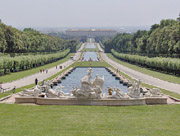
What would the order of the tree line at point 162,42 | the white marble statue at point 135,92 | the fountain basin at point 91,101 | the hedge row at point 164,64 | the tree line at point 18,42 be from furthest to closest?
the tree line at point 18,42 < the tree line at point 162,42 < the hedge row at point 164,64 < the white marble statue at point 135,92 < the fountain basin at point 91,101

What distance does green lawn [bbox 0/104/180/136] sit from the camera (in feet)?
66.6

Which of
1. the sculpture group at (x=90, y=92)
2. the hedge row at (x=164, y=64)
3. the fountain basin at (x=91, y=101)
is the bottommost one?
the hedge row at (x=164, y=64)

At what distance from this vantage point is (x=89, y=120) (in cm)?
2309

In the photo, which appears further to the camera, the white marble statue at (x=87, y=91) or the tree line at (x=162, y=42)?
the tree line at (x=162, y=42)

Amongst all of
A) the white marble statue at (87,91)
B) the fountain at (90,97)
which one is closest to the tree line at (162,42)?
the fountain at (90,97)

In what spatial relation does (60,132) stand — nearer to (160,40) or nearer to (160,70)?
(160,70)

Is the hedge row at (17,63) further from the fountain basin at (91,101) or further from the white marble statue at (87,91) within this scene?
the white marble statue at (87,91)

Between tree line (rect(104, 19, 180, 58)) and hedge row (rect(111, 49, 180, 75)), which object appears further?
tree line (rect(104, 19, 180, 58))

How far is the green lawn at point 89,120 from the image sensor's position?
20.3m

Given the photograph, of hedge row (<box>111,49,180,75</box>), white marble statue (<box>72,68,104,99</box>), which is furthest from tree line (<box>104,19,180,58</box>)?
white marble statue (<box>72,68,104,99</box>)

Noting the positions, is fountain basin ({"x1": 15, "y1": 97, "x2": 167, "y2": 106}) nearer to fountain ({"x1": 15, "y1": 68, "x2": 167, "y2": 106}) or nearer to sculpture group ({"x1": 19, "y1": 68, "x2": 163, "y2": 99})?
fountain ({"x1": 15, "y1": 68, "x2": 167, "y2": 106})

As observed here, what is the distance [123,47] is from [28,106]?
122 metres

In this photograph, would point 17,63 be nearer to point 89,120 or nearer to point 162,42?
point 162,42

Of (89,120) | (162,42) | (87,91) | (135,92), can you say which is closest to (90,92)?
(87,91)
